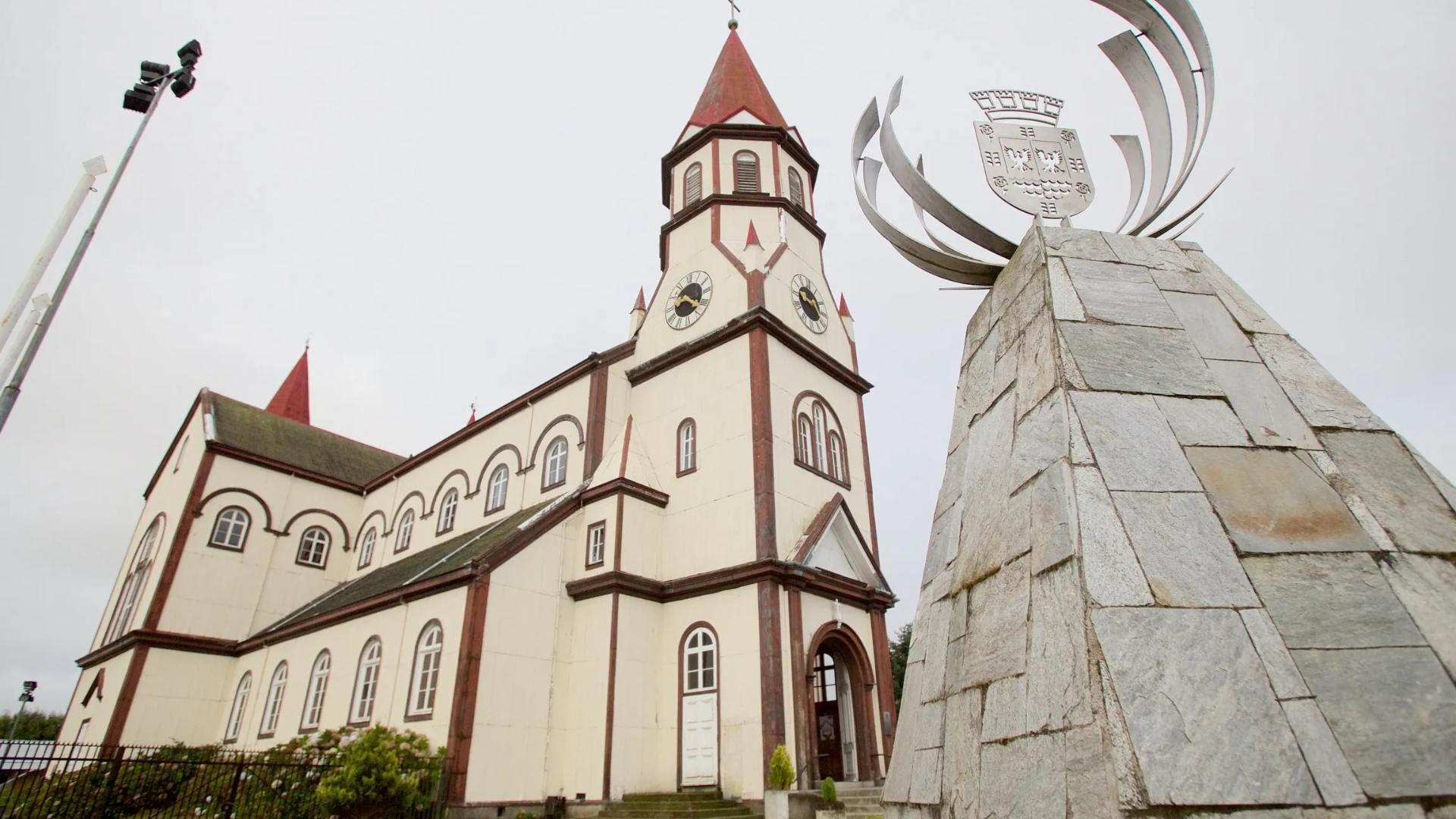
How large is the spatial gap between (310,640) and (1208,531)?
20894 mm

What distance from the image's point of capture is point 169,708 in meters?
21.1

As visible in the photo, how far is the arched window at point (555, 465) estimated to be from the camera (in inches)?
740

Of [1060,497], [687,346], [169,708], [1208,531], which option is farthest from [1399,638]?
[169,708]

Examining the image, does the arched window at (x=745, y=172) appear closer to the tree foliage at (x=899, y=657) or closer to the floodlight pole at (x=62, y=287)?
the floodlight pole at (x=62, y=287)

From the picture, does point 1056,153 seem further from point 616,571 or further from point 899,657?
point 899,657

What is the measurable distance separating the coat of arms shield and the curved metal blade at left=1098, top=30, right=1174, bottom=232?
1.74ft

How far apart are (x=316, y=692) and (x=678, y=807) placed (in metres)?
10.8

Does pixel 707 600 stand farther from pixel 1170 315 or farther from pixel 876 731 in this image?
pixel 1170 315

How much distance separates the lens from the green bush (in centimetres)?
1169

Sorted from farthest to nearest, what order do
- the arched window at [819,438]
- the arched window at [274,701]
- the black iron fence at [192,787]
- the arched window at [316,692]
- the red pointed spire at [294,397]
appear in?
the red pointed spire at [294,397] → the arched window at [274,701] → the arched window at [316,692] → the arched window at [819,438] → the black iron fence at [192,787]

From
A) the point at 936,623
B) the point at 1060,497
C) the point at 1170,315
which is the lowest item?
the point at 936,623

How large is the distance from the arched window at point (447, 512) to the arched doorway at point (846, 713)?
12.6 meters

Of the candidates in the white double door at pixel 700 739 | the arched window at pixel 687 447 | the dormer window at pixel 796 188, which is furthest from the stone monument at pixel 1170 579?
the dormer window at pixel 796 188

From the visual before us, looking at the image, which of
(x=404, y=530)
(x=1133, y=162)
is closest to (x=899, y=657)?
(x=404, y=530)
